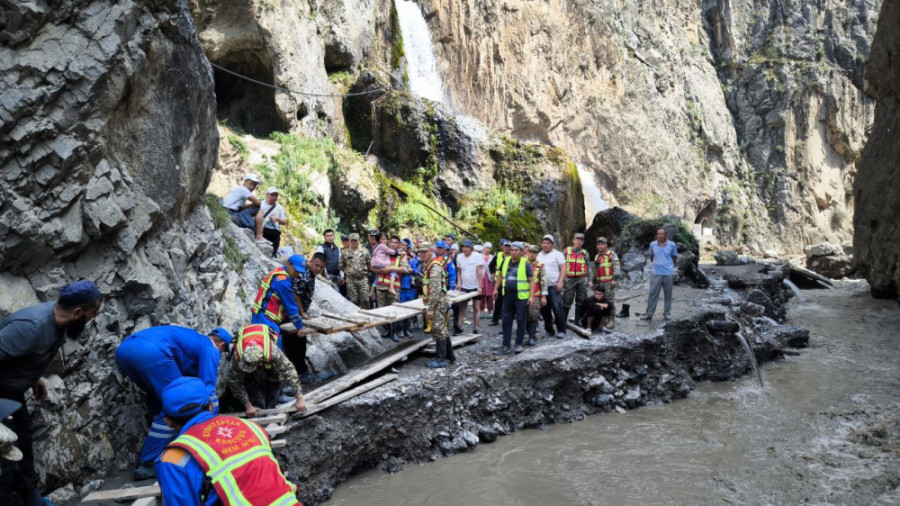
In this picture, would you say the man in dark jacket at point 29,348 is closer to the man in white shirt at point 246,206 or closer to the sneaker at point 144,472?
the sneaker at point 144,472

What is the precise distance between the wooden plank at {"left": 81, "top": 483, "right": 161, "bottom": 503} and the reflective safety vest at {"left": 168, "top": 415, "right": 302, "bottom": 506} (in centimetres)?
178

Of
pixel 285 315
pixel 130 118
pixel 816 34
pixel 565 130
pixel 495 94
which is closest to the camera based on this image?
pixel 130 118

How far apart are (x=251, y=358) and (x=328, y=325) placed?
1.51 meters

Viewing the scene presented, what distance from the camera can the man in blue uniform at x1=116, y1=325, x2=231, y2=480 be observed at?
472 centimetres

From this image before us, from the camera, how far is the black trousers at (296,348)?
23.7ft

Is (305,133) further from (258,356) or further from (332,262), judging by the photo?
(258,356)

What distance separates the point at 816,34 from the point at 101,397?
57.8 meters

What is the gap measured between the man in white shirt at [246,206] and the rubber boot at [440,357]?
11.8 feet

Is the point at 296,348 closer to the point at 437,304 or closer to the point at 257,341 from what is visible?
the point at 257,341

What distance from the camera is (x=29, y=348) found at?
12.0ft

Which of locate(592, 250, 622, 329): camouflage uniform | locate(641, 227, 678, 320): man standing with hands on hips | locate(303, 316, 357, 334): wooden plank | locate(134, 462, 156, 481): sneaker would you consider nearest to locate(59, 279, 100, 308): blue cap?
locate(134, 462, 156, 481): sneaker

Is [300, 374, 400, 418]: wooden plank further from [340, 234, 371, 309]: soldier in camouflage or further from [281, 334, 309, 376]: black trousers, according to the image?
[340, 234, 371, 309]: soldier in camouflage

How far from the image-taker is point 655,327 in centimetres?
1031

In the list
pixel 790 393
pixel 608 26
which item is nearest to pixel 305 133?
pixel 790 393
